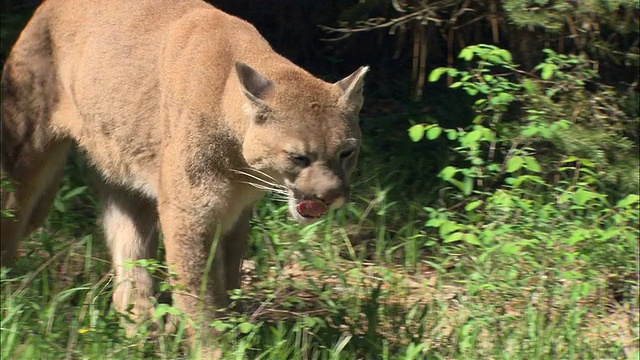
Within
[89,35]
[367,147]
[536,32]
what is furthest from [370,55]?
[89,35]

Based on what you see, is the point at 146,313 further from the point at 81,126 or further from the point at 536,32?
the point at 536,32

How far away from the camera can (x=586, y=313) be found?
18.9ft

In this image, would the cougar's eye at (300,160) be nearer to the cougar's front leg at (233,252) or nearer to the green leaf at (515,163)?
the cougar's front leg at (233,252)

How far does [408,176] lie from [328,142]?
2833mm

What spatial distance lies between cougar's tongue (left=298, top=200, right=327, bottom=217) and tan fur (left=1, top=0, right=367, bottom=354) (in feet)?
0.13

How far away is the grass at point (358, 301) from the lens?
518 cm

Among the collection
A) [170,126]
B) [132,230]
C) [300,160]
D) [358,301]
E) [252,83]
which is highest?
[252,83]

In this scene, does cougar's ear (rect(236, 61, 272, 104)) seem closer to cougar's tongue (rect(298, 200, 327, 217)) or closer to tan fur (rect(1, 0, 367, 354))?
tan fur (rect(1, 0, 367, 354))

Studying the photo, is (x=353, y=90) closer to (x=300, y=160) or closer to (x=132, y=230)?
(x=300, y=160)

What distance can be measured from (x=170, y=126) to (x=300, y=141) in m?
0.83

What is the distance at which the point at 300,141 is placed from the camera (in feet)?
16.9

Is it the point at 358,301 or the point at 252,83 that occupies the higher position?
the point at 252,83

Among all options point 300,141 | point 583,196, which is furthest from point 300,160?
point 583,196

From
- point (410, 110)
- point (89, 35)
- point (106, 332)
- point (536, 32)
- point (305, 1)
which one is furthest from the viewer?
point (305, 1)
